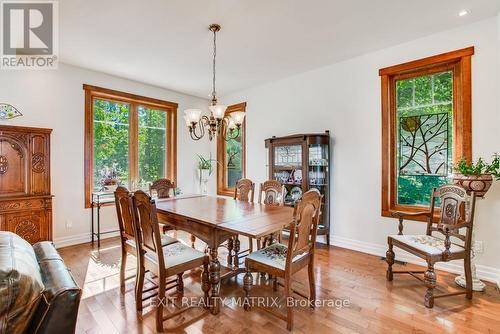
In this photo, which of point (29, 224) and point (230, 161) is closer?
point (29, 224)

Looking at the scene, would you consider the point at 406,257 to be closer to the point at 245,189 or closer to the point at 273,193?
the point at 273,193

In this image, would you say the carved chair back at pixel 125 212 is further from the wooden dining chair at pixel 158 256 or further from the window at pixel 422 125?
the window at pixel 422 125

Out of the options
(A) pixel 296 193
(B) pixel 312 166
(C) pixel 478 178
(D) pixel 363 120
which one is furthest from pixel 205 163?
(C) pixel 478 178

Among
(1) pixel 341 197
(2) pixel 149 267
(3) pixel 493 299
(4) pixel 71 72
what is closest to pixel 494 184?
(3) pixel 493 299

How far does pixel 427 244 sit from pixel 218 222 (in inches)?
78.9

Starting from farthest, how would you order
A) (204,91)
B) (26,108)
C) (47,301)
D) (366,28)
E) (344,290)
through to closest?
1. (204,91)
2. (26,108)
3. (366,28)
4. (344,290)
5. (47,301)

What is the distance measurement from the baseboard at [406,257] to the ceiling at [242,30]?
259 centimetres

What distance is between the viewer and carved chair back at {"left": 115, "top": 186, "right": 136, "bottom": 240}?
2.22 metres

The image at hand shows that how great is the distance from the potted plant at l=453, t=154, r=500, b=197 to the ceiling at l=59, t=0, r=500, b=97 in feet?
4.97

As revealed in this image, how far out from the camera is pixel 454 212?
8.54 feet

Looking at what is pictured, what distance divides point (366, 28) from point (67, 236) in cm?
486

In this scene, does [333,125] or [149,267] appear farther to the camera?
[333,125]

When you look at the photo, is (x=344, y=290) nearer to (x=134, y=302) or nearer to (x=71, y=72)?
(x=134, y=302)

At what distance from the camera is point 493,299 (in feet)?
7.97
